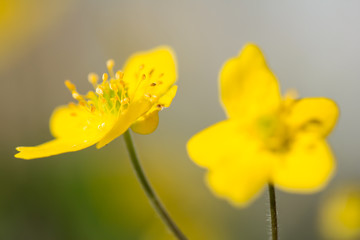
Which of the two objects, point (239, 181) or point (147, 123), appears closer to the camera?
point (239, 181)

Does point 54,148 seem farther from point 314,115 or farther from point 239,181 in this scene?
point 314,115

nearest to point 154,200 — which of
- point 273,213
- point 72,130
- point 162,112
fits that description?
point 273,213

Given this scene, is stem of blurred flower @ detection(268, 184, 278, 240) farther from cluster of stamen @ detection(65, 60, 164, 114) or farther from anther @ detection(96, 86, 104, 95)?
anther @ detection(96, 86, 104, 95)

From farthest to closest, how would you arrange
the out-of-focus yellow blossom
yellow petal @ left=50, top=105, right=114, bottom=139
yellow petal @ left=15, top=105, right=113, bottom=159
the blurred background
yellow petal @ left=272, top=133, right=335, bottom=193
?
1. the blurred background
2. the out-of-focus yellow blossom
3. yellow petal @ left=50, top=105, right=114, bottom=139
4. yellow petal @ left=15, top=105, right=113, bottom=159
5. yellow petal @ left=272, top=133, right=335, bottom=193

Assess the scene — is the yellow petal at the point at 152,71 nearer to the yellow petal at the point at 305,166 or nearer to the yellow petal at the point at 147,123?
the yellow petal at the point at 147,123

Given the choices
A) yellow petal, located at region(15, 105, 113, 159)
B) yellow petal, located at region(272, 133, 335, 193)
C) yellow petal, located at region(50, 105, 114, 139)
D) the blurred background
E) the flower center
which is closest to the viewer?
yellow petal, located at region(272, 133, 335, 193)

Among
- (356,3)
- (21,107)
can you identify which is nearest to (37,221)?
(21,107)

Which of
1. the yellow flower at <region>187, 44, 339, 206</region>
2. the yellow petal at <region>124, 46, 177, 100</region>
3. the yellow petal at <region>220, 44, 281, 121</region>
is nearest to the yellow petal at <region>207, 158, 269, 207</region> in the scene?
the yellow flower at <region>187, 44, 339, 206</region>
